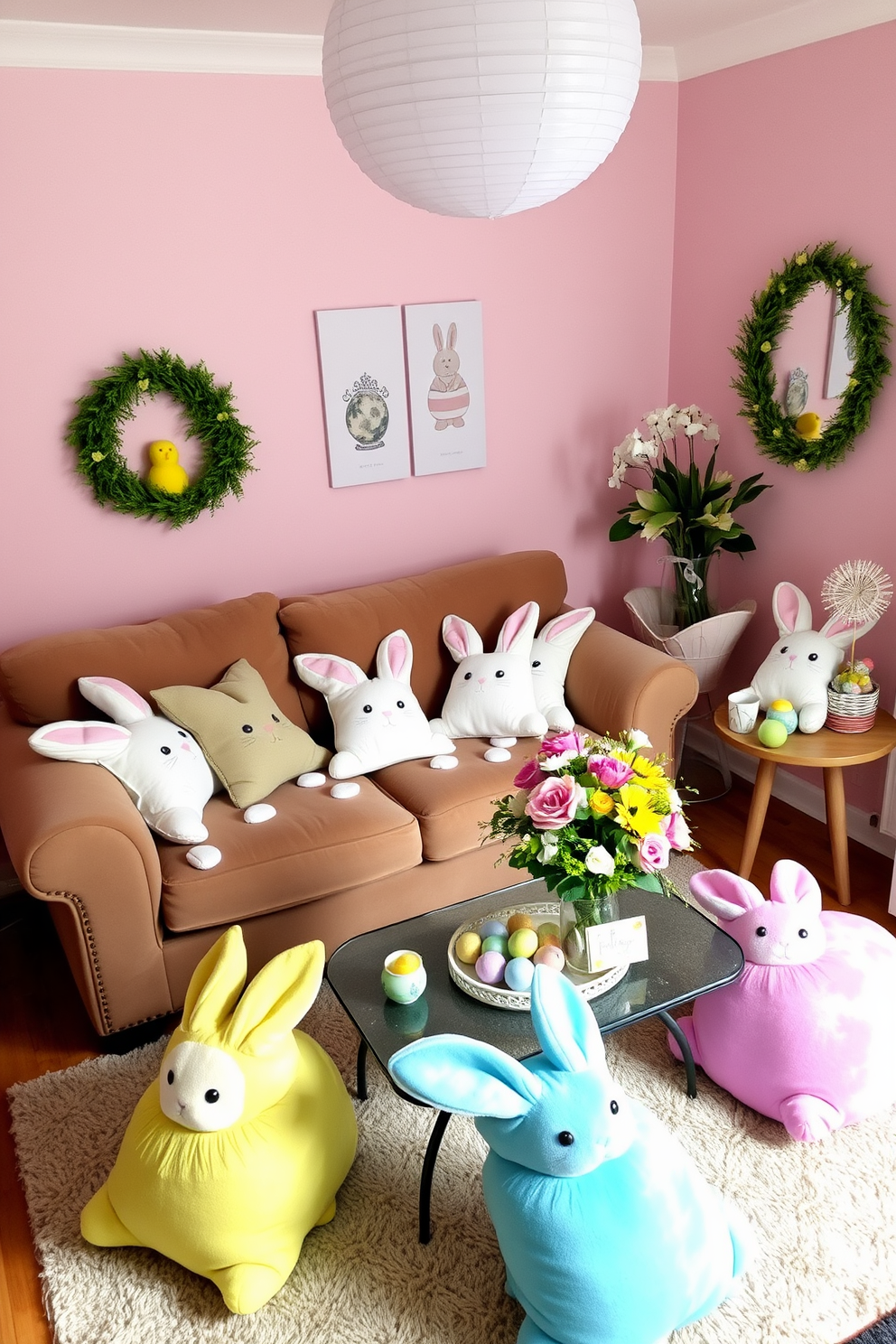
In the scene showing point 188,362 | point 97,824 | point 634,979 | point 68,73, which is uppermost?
point 68,73

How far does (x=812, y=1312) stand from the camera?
1895 mm

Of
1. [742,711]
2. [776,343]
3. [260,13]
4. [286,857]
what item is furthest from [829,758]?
[260,13]

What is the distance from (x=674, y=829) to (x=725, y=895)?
401 mm

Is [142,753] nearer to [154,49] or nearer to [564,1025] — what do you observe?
[564,1025]

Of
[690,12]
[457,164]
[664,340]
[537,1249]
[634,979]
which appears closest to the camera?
[457,164]

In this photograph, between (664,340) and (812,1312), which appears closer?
(812,1312)

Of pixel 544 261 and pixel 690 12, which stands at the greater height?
pixel 690 12

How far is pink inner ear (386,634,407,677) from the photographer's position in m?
3.20

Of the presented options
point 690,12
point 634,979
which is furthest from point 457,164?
point 690,12

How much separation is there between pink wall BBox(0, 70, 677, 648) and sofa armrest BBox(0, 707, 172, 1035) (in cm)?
77

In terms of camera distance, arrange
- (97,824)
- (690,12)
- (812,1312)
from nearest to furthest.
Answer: (812,1312) → (97,824) → (690,12)

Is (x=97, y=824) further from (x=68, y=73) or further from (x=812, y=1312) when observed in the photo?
(x=68, y=73)

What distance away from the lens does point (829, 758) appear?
2895 millimetres

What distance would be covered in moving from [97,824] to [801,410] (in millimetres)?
2400
